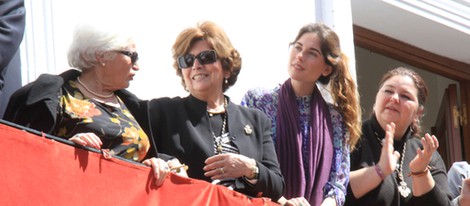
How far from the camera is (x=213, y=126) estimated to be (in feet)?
18.9

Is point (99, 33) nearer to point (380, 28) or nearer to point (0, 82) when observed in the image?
point (0, 82)

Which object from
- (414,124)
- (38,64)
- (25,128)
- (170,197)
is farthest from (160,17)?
(25,128)

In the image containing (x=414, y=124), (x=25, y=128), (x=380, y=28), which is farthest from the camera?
(x=380, y=28)

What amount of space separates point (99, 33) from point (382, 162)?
1.84 m

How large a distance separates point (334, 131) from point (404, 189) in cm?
55

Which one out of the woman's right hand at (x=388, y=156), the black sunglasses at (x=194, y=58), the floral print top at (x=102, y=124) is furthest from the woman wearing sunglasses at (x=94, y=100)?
the woman's right hand at (x=388, y=156)

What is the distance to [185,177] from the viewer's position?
17.3 feet

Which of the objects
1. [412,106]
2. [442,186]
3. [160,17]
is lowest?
[442,186]

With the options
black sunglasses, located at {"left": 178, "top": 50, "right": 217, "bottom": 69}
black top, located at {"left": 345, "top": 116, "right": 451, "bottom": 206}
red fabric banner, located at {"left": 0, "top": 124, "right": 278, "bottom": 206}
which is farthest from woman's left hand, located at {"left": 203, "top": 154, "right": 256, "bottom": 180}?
black top, located at {"left": 345, "top": 116, "right": 451, "bottom": 206}

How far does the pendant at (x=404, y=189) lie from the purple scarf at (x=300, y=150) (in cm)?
54

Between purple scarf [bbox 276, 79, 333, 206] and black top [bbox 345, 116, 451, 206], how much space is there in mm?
310

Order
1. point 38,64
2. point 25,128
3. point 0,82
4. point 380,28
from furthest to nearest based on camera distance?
1. point 380,28
2. point 38,64
3. point 0,82
4. point 25,128

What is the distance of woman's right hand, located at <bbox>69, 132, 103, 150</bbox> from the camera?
4.83 metres

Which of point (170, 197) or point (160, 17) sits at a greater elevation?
point (160, 17)
